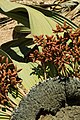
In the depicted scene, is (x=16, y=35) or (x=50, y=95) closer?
(x=50, y=95)

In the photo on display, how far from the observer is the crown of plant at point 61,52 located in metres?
1.48

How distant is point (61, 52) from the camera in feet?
4.86

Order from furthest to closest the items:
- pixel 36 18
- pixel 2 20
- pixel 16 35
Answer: pixel 2 20
pixel 16 35
pixel 36 18

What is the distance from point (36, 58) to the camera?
5.04 ft

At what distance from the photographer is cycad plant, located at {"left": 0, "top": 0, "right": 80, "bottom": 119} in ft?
4.83

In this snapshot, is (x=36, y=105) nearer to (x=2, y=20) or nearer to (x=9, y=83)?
(x=9, y=83)

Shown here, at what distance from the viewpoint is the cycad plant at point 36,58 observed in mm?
1474

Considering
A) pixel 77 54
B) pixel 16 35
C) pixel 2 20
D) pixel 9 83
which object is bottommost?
pixel 9 83

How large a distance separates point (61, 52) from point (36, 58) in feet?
0.38

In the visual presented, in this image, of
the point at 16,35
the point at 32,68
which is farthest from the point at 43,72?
the point at 16,35

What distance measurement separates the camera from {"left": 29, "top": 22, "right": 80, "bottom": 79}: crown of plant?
58.2 inches

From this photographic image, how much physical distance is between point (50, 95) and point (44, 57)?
0.51 feet

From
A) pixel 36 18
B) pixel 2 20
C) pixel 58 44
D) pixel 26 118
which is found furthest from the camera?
pixel 2 20

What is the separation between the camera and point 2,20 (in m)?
2.38
